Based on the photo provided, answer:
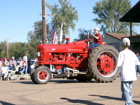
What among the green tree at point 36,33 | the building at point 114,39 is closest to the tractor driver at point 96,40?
the building at point 114,39

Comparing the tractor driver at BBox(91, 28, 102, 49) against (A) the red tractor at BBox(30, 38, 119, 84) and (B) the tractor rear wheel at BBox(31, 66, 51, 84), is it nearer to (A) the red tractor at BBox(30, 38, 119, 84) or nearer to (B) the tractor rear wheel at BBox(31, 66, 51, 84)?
(A) the red tractor at BBox(30, 38, 119, 84)

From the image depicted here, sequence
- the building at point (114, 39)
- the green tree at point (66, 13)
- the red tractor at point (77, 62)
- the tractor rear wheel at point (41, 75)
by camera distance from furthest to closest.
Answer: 1. the green tree at point (66, 13)
2. the building at point (114, 39)
3. the red tractor at point (77, 62)
4. the tractor rear wheel at point (41, 75)

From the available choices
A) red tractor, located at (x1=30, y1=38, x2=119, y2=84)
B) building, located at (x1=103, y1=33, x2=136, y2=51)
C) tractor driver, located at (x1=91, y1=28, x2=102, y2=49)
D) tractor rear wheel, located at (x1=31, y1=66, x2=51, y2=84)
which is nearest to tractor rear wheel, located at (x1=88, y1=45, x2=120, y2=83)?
red tractor, located at (x1=30, y1=38, x2=119, y2=84)

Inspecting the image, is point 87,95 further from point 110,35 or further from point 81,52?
point 110,35

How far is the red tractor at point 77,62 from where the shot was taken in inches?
434

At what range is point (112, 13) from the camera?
205 feet

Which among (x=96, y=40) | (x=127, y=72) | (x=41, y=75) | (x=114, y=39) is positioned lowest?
(x=41, y=75)

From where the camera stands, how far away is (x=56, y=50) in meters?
11.3

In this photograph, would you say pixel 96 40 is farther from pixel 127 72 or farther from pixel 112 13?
pixel 112 13

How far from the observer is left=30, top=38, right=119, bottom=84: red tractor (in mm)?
11016

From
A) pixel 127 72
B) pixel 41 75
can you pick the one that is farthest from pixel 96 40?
pixel 127 72

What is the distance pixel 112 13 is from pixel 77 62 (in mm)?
52634

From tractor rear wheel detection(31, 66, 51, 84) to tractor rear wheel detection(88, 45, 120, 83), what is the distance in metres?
1.76

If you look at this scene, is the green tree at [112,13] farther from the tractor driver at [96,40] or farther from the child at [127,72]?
the child at [127,72]
